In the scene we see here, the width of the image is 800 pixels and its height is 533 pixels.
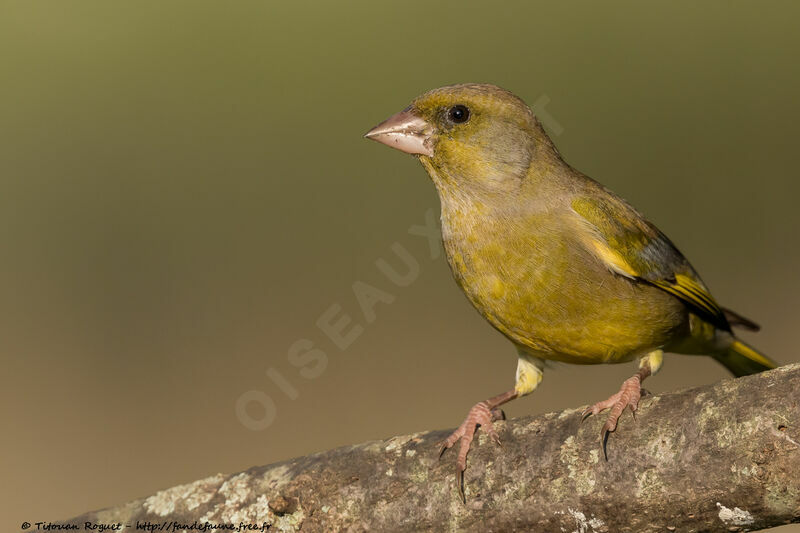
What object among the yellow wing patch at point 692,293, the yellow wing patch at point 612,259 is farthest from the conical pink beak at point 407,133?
the yellow wing patch at point 692,293

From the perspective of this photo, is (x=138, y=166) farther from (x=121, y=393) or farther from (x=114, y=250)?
(x=121, y=393)

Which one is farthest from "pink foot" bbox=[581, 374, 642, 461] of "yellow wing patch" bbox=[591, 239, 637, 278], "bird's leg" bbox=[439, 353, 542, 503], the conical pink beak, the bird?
the conical pink beak

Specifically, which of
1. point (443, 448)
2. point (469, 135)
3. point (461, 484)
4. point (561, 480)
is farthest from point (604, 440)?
point (469, 135)

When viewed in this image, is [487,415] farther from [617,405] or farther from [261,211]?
[261,211]

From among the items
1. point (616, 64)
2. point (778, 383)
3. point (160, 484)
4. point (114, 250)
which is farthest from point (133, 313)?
point (778, 383)

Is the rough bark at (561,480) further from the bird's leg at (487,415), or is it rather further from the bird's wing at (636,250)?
the bird's wing at (636,250)
